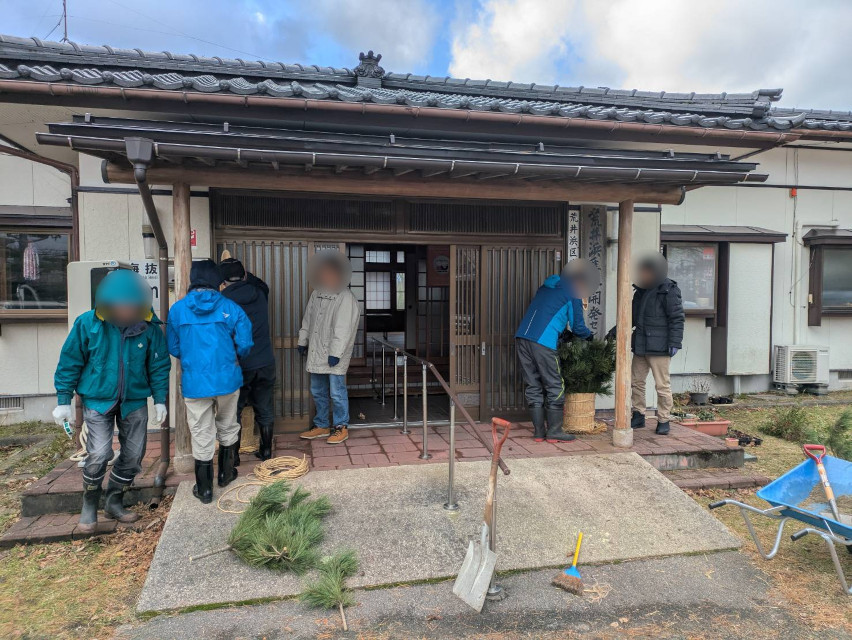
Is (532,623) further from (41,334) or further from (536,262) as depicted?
(41,334)

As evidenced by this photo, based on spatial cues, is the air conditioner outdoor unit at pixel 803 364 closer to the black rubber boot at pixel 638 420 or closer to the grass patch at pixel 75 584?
the black rubber boot at pixel 638 420

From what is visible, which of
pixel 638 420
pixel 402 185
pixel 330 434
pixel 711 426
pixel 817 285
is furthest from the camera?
pixel 817 285

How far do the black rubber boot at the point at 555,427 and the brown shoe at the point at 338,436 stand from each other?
7.22 ft

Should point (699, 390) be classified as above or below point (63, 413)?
below

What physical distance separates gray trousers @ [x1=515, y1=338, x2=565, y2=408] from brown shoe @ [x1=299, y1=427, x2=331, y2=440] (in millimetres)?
2266

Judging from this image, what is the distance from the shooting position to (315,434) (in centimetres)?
570

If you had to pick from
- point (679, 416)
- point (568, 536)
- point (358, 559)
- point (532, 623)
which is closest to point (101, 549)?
point (358, 559)

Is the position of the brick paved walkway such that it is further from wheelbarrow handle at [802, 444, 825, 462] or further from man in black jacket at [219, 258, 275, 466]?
wheelbarrow handle at [802, 444, 825, 462]

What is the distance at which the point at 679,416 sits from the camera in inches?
267

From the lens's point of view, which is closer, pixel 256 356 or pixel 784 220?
pixel 256 356

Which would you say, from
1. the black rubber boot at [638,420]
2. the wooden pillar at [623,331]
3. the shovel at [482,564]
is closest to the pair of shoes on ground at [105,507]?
the shovel at [482,564]

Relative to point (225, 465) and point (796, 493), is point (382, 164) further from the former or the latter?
point (796, 493)

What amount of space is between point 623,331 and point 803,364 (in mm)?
5401

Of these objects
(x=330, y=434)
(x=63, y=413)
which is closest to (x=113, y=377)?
(x=63, y=413)
